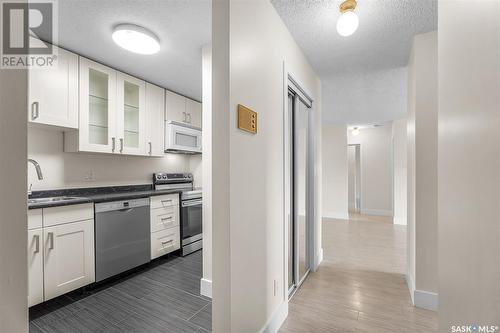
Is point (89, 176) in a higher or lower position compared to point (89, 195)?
higher

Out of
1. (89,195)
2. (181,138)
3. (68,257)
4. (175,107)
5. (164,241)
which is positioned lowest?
(164,241)

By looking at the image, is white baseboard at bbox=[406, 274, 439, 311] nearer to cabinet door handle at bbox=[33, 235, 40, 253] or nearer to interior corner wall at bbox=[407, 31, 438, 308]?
interior corner wall at bbox=[407, 31, 438, 308]

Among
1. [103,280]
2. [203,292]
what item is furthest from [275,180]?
[103,280]

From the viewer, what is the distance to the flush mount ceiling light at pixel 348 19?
1453 mm

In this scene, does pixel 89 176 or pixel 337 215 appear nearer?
pixel 89 176

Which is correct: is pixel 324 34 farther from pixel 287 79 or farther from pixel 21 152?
pixel 21 152

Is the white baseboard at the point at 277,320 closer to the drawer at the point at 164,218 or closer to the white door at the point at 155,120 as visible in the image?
the drawer at the point at 164,218

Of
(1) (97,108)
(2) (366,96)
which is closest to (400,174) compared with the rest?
(2) (366,96)

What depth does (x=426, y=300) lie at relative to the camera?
2014 millimetres

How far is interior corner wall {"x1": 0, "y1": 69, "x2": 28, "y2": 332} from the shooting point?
1.31ft

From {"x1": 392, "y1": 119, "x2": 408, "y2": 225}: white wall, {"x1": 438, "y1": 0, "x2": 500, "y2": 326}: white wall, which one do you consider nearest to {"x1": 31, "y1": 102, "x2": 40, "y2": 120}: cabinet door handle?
{"x1": 438, "y1": 0, "x2": 500, "y2": 326}: white wall

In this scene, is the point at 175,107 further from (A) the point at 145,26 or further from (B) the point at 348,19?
(B) the point at 348,19

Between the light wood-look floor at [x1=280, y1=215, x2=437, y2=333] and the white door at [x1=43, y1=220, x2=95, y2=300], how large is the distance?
1895 mm

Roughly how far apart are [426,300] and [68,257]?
3209 millimetres
